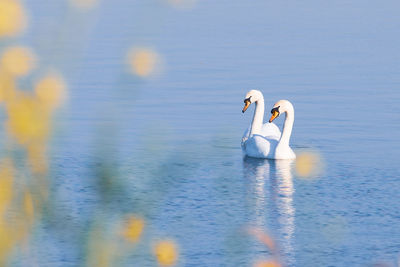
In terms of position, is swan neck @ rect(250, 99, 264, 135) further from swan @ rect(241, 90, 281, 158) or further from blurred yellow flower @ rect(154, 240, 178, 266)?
blurred yellow flower @ rect(154, 240, 178, 266)

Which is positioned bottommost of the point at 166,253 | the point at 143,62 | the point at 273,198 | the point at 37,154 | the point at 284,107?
the point at 273,198

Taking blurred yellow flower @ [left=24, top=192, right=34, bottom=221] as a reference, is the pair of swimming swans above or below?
above

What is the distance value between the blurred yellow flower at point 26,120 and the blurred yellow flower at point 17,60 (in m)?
0.07

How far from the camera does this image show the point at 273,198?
438 inches


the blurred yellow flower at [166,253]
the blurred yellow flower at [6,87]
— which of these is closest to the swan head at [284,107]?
the blurred yellow flower at [166,253]

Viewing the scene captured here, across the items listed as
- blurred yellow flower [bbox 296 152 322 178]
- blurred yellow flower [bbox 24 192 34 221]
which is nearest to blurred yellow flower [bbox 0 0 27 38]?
blurred yellow flower [bbox 24 192 34 221]

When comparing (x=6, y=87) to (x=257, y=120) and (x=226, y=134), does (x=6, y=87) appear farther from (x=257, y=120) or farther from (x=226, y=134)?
(x=257, y=120)

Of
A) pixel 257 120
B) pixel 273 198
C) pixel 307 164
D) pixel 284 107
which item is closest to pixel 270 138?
pixel 284 107

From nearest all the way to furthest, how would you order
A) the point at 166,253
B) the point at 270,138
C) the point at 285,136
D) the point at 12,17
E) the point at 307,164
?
the point at 12,17
the point at 166,253
the point at 307,164
the point at 285,136
the point at 270,138

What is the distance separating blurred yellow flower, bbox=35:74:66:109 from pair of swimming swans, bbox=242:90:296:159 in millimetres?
10814

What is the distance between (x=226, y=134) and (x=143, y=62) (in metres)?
0.55

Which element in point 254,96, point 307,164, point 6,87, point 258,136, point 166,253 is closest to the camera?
point 6,87

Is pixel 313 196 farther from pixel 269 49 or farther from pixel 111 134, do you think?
pixel 269 49

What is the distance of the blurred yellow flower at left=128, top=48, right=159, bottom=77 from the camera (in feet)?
8.74
